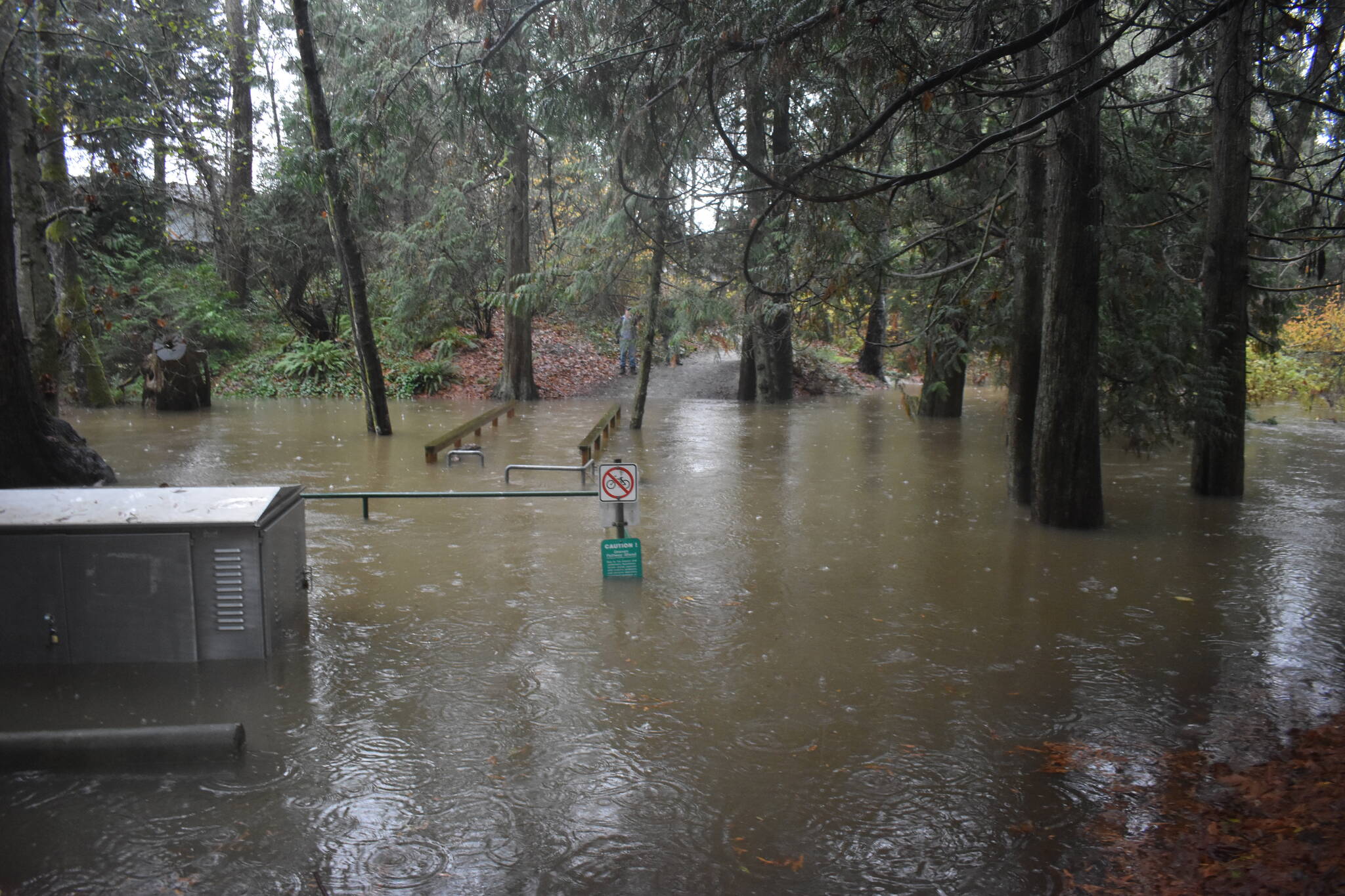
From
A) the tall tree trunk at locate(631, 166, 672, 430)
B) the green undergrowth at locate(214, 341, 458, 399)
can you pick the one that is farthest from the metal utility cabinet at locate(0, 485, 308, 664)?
the green undergrowth at locate(214, 341, 458, 399)

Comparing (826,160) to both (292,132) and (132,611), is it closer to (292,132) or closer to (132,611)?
(132,611)

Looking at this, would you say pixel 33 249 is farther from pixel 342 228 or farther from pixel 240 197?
pixel 240 197

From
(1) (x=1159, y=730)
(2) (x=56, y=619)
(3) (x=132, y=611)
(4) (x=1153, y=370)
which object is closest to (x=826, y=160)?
(1) (x=1159, y=730)

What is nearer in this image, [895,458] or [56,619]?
[56,619]

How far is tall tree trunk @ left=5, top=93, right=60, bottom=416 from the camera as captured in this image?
17281mm

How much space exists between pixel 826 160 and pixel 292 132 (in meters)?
26.9


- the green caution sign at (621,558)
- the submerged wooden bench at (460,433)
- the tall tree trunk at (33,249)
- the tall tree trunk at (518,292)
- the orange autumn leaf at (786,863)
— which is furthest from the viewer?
the tall tree trunk at (518,292)

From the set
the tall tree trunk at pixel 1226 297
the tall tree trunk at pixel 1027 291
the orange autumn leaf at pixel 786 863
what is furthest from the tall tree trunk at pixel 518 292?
the orange autumn leaf at pixel 786 863

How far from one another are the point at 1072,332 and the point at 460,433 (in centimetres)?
A: 943

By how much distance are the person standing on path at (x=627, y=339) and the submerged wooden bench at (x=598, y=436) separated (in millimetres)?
5576

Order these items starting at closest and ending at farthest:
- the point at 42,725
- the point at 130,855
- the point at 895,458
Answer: the point at 130,855 → the point at 42,725 → the point at 895,458

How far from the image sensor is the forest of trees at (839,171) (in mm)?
8047

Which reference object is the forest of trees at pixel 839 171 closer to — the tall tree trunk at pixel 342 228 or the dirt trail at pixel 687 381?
the tall tree trunk at pixel 342 228

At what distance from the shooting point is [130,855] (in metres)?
3.86
